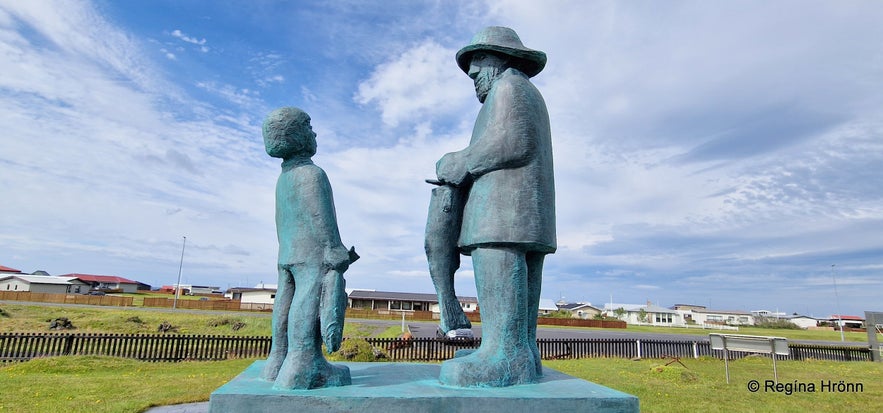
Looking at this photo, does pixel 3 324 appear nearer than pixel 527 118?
No

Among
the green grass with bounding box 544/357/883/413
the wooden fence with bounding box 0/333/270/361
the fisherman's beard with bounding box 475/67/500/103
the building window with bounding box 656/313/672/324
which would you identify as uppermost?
the fisherman's beard with bounding box 475/67/500/103

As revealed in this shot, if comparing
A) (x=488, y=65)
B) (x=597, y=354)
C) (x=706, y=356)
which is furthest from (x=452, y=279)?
(x=706, y=356)

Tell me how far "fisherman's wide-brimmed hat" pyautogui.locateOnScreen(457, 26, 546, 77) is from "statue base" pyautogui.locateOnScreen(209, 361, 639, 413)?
2.32 meters

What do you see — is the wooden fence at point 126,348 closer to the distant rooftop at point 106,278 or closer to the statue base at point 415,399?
the statue base at point 415,399

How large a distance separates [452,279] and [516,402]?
43.8 inches

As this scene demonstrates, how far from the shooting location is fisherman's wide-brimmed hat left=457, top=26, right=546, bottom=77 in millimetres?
3732

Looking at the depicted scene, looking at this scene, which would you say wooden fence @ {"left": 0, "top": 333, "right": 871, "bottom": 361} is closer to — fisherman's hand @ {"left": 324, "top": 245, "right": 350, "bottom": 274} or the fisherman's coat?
the fisherman's coat

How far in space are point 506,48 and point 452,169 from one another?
1003 mm

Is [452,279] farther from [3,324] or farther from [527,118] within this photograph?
[3,324]

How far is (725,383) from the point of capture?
12.0 meters

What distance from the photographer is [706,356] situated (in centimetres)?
1822

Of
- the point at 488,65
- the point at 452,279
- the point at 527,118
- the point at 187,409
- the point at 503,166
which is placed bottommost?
the point at 187,409

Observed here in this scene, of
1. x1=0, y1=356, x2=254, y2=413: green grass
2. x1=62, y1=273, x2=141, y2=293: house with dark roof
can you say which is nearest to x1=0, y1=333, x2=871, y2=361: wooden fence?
x1=0, y1=356, x2=254, y2=413: green grass

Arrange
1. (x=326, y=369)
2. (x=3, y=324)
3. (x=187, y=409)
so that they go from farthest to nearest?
(x=3, y=324)
(x=187, y=409)
(x=326, y=369)
